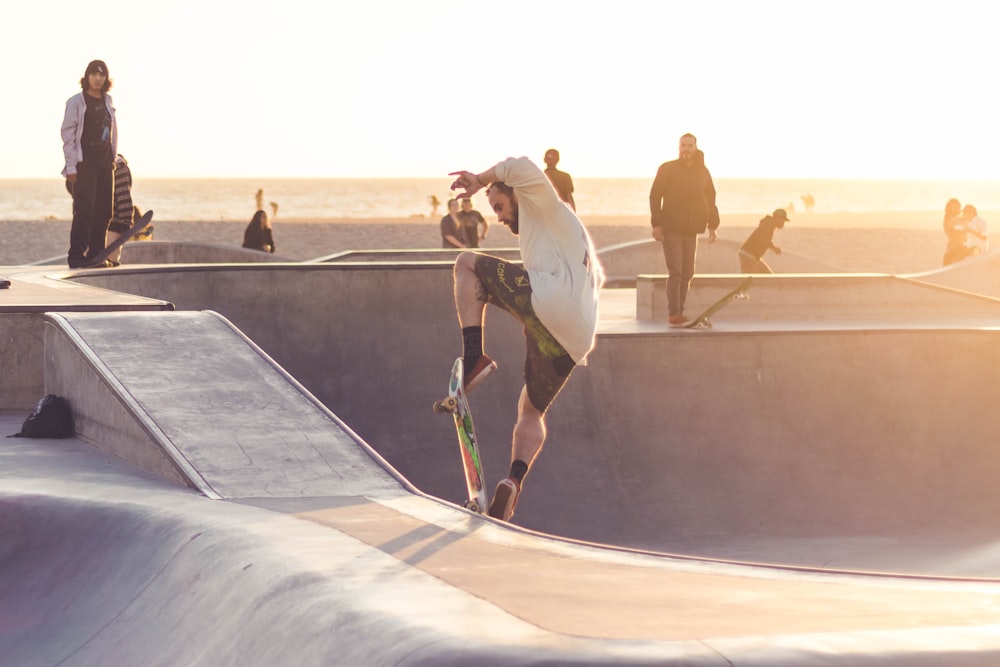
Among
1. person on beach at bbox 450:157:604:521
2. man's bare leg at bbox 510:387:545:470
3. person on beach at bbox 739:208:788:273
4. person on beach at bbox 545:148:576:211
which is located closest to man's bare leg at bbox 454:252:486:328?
person on beach at bbox 450:157:604:521

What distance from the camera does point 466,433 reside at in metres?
5.52

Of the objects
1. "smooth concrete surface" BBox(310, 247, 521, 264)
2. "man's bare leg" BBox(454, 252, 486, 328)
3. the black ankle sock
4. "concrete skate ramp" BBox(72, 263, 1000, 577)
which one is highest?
"man's bare leg" BBox(454, 252, 486, 328)

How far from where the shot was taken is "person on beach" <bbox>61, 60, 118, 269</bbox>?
1023 centimetres

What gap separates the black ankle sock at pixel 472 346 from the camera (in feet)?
18.1

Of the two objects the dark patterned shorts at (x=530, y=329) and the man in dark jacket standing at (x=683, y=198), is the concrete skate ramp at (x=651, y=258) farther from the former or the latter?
the dark patterned shorts at (x=530, y=329)

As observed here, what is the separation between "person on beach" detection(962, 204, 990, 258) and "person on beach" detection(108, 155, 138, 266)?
486 inches

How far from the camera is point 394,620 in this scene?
3316 millimetres

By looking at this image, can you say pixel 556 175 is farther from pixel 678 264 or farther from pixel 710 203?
pixel 710 203

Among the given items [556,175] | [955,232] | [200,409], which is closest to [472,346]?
[200,409]

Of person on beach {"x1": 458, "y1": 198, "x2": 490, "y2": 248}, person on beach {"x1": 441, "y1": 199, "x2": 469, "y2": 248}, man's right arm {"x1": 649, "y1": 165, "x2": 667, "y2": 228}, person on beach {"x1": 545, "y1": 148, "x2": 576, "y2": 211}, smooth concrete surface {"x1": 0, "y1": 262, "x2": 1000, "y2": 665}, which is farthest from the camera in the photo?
person on beach {"x1": 441, "y1": 199, "x2": 469, "y2": 248}

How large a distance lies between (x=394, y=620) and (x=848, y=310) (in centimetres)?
1121

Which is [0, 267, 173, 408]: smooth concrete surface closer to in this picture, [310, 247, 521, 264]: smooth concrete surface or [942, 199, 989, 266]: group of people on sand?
[310, 247, 521, 264]: smooth concrete surface

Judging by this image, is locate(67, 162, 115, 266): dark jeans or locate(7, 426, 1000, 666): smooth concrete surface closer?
locate(7, 426, 1000, 666): smooth concrete surface

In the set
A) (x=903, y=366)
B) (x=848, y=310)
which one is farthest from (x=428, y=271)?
(x=848, y=310)
